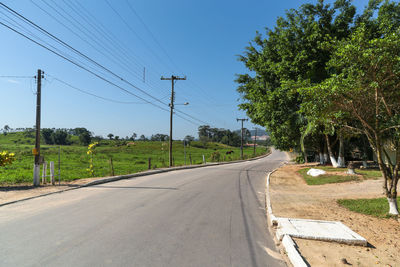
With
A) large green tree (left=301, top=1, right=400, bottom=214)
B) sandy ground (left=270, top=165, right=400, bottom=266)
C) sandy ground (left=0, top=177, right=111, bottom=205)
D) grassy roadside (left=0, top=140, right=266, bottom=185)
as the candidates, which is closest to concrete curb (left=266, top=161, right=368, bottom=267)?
sandy ground (left=270, top=165, right=400, bottom=266)

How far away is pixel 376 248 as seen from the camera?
476 centimetres

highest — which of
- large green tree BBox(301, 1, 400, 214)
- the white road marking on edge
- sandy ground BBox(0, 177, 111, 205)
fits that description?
large green tree BBox(301, 1, 400, 214)

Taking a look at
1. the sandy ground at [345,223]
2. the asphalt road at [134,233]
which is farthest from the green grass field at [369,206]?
the asphalt road at [134,233]

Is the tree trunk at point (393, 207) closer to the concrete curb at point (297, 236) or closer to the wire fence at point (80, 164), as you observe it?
the concrete curb at point (297, 236)

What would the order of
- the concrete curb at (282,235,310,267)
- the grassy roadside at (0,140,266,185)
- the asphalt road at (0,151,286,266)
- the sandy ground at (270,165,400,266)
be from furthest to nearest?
the grassy roadside at (0,140,266,185) < the sandy ground at (270,165,400,266) < the asphalt road at (0,151,286,266) < the concrete curb at (282,235,310,267)

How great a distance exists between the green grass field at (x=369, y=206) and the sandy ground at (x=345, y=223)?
12.6 inches

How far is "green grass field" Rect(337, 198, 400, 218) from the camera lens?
7.25 m

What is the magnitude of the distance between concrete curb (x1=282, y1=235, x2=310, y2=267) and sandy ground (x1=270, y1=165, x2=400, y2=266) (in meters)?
0.16

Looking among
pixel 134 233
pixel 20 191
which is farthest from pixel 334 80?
pixel 20 191

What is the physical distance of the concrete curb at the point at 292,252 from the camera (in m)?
4.01

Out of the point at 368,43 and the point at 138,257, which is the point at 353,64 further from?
the point at 138,257

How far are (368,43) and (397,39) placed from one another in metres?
0.58

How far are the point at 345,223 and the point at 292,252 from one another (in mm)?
2843

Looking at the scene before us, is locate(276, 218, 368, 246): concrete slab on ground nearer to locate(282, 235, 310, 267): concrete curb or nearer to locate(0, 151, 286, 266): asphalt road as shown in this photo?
locate(282, 235, 310, 267): concrete curb
